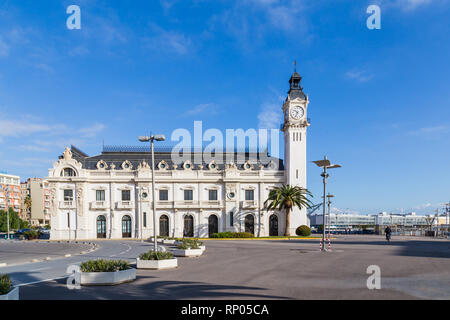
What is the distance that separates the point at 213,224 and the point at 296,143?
780 inches

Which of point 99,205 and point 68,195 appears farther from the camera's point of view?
point 99,205

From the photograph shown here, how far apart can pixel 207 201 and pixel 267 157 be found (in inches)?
559

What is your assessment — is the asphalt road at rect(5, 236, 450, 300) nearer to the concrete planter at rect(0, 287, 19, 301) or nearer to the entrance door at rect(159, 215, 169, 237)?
the concrete planter at rect(0, 287, 19, 301)

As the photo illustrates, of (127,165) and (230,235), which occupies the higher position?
(127,165)

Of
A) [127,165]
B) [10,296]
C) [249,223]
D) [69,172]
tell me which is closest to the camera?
[10,296]

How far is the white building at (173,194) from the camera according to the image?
48.4m

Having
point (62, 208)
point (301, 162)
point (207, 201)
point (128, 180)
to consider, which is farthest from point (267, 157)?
point (62, 208)

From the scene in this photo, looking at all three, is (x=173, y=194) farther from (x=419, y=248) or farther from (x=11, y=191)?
(x=11, y=191)

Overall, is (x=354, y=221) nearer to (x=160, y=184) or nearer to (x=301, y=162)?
(x=301, y=162)

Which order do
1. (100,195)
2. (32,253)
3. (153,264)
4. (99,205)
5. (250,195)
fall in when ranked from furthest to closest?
(250,195)
(100,195)
(99,205)
(32,253)
(153,264)

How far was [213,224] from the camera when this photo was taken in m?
50.7

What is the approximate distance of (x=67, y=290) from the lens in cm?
1126

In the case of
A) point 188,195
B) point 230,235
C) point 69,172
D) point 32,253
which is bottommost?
point 230,235

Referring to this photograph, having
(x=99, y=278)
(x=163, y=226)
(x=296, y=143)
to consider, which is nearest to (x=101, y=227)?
(x=163, y=226)
